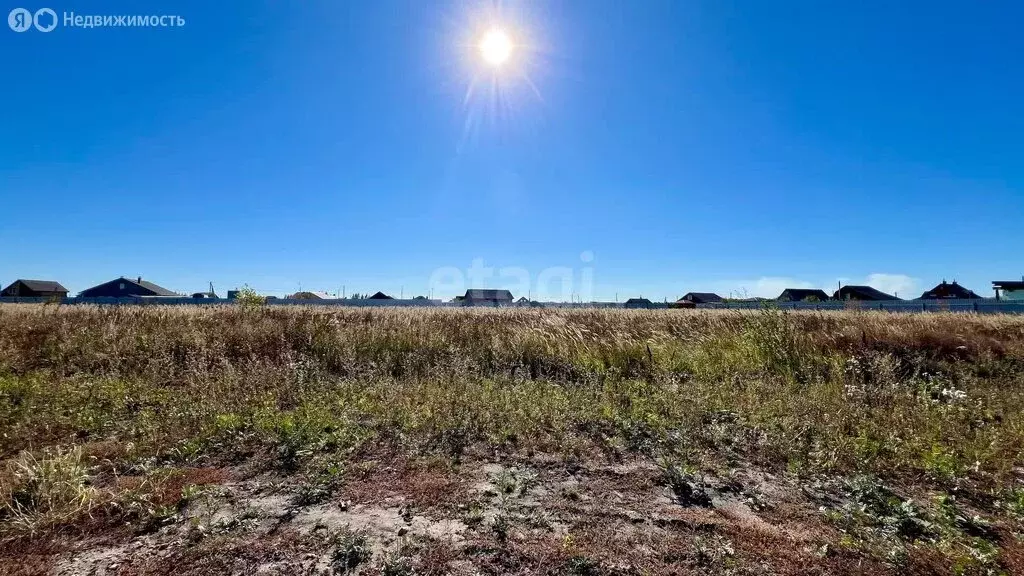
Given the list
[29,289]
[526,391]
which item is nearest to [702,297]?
[526,391]

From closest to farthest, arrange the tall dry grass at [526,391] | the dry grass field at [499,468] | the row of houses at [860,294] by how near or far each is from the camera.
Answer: the dry grass field at [499,468] < the tall dry grass at [526,391] < the row of houses at [860,294]

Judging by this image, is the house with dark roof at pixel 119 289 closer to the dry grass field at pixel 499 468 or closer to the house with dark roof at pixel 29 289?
the house with dark roof at pixel 29 289

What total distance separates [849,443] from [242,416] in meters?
6.56

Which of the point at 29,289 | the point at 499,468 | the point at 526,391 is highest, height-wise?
the point at 29,289

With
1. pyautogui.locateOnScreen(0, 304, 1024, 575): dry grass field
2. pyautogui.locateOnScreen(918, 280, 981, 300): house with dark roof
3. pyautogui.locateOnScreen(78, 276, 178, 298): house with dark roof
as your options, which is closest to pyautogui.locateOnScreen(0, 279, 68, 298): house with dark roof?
pyautogui.locateOnScreen(78, 276, 178, 298): house with dark roof

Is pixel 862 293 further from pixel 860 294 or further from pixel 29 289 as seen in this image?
pixel 29 289

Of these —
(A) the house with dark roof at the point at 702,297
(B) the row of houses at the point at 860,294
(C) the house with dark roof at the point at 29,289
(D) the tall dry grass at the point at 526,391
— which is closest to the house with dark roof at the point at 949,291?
(B) the row of houses at the point at 860,294

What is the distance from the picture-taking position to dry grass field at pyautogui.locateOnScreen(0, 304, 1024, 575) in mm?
2436

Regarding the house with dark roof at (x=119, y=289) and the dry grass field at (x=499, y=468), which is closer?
the dry grass field at (x=499, y=468)

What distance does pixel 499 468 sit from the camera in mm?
3670

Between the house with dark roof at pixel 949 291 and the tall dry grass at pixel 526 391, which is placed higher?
the house with dark roof at pixel 949 291

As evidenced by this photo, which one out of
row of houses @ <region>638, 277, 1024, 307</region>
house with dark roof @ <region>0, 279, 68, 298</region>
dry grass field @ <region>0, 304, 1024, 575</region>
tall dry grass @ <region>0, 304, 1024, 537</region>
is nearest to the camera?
dry grass field @ <region>0, 304, 1024, 575</region>

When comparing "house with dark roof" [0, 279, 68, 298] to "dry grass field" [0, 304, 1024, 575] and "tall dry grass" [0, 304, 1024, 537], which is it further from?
"dry grass field" [0, 304, 1024, 575]

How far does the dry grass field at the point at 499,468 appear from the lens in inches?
95.9
